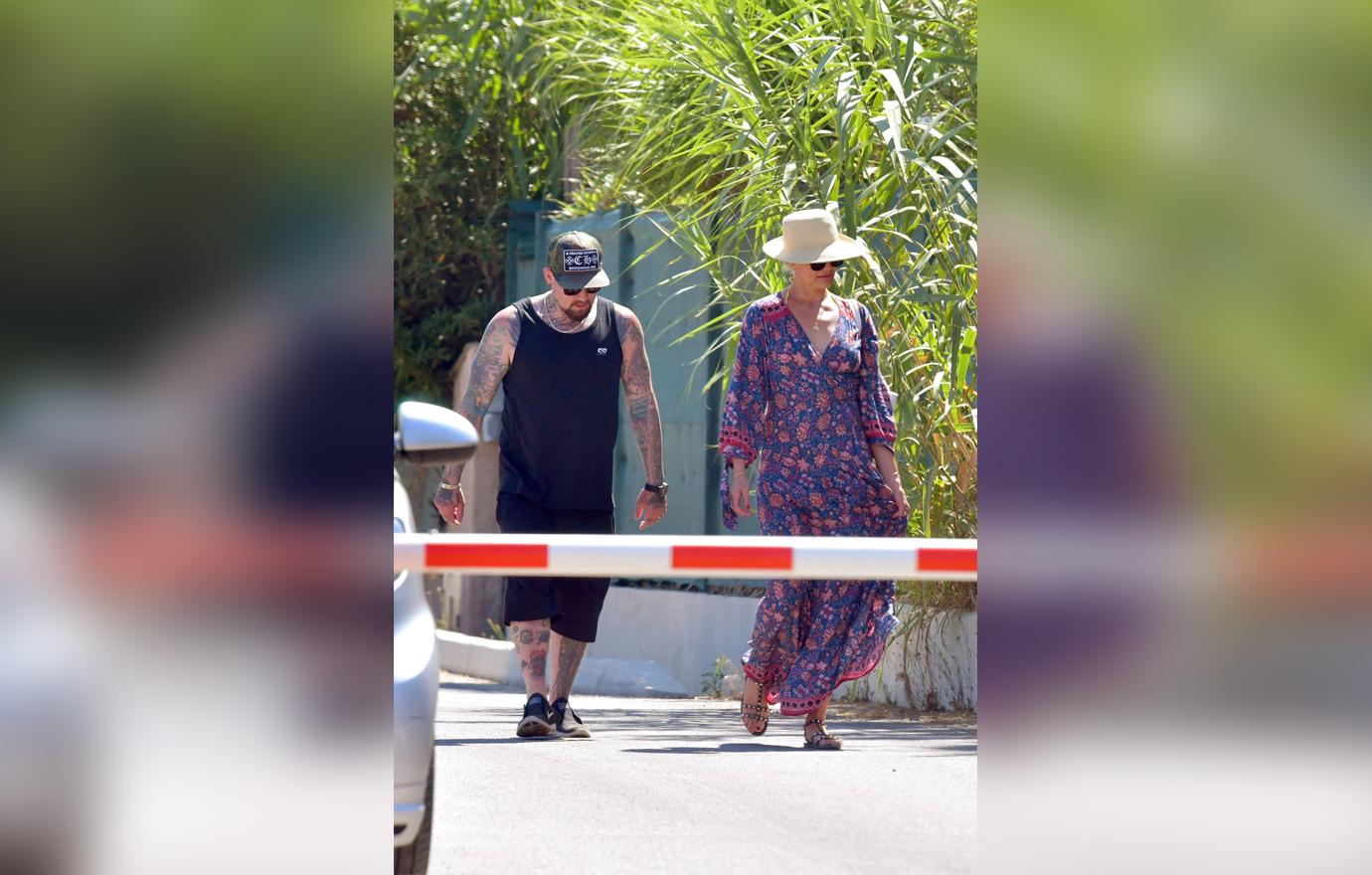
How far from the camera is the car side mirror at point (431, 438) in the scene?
465cm

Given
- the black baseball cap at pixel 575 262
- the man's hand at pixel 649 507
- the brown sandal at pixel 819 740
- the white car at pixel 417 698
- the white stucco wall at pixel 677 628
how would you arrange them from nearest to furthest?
the white car at pixel 417 698 < the brown sandal at pixel 819 740 < the black baseball cap at pixel 575 262 < the man's hand at pixel 649 507 < the white stucco wall at pixel 677 628

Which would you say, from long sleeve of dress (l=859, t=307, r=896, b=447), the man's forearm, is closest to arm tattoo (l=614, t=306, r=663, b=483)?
the man's forearm

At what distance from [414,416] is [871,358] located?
328 centimetres

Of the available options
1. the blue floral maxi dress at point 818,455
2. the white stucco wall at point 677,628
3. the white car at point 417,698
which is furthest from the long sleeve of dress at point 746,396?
the white stucco wall at point 677,628

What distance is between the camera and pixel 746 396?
25.4 feet

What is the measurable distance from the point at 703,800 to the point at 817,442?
1.50 meters

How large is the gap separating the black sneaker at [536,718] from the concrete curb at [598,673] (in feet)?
8.08

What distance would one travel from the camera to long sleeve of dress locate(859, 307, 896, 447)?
7.75m

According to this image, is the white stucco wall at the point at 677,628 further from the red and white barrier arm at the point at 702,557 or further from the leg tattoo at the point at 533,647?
the red and white barrier arm at the point at 702,557

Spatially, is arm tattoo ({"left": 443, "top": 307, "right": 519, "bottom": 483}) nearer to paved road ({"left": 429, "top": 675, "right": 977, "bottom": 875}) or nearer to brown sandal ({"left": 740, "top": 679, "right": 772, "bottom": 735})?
paved road ({"left": 429, "top": 675, "right": 977, "bottom": 875})
